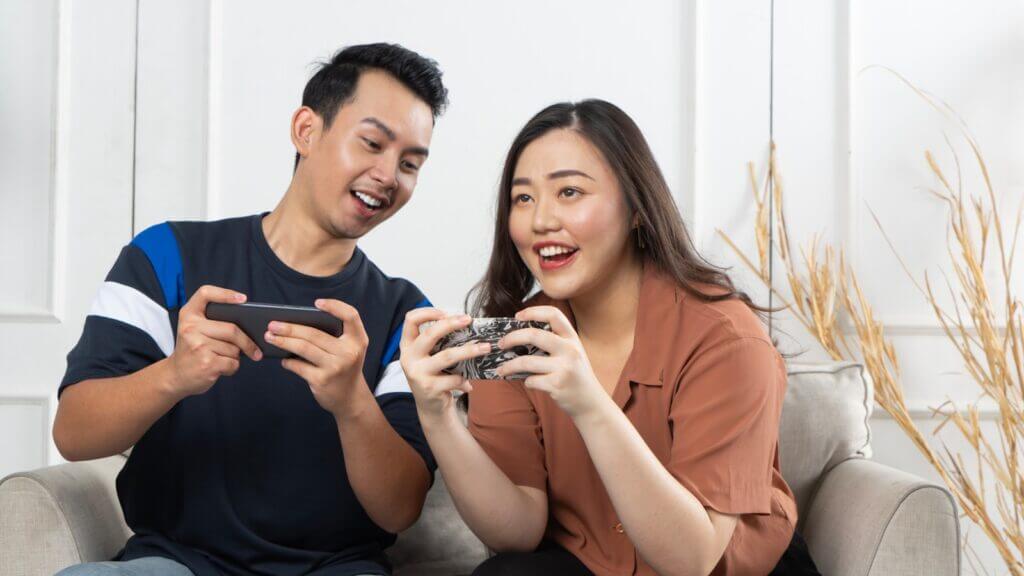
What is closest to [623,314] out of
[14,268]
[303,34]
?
[303,34]

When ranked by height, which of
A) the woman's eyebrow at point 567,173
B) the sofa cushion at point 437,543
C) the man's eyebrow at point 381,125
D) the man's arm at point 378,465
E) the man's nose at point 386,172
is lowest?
the sofa cushion at point 437,543

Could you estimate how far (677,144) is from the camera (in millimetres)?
2633

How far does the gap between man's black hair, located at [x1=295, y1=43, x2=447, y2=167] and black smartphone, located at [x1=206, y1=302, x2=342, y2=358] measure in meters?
0.51

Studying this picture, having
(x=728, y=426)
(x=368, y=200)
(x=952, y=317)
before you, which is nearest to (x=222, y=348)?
(x=368, y=200)

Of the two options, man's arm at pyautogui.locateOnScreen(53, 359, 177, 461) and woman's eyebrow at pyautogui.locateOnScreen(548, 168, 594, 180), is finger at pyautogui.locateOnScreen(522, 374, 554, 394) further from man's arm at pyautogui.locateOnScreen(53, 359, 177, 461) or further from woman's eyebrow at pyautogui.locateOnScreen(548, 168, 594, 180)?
man's arm at pyautogui.locateOnScreen(53, 359, 177, 461)

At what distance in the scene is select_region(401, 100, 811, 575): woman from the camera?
4.33ft

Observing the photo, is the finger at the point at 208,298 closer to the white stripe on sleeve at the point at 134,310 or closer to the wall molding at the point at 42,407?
the white stripe on sleeve at the point at 134,310

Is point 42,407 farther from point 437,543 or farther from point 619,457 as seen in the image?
point 619,457

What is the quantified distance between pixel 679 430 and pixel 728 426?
79mm

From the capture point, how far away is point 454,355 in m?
1.32

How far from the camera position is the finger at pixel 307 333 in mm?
1378

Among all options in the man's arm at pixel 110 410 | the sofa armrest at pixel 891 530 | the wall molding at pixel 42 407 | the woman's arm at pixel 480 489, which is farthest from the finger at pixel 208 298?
the wall molding at pixel 42 407

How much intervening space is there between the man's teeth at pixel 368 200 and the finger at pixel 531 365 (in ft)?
1.78

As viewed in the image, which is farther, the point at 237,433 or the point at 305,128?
the point at 305,128
